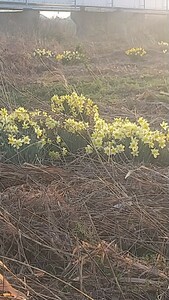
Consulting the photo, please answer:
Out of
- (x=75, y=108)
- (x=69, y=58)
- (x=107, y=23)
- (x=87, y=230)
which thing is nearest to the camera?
(x=87, y=230)

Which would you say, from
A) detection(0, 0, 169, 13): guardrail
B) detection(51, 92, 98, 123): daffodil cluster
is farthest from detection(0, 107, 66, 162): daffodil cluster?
detection(0, 0, 169, 13): guardrail

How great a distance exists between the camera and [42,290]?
2.53 metres

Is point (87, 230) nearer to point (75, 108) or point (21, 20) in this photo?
point (75, 108)

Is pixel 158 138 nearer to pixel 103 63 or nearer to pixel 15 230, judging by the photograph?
pixel 15 230

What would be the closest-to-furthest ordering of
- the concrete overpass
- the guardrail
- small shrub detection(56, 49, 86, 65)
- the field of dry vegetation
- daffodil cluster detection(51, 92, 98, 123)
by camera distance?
the field of dry vegetation < daffodil cluster detection(51, 92, 98, 123) < small shrub detection(56, 49, 86, 65) < the guardrail < the concrete overpass

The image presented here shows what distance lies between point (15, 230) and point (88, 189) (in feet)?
2.48

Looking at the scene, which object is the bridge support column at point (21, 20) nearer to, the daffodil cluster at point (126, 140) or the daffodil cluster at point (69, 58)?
the daffodil cluster at point (69, 58)

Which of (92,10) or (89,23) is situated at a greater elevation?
(92,10)

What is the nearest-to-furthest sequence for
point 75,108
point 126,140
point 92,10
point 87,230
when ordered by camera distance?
point 87,230
point 126,140
point 75,108
point 92,10

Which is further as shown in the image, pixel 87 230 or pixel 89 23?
pixel 89 23

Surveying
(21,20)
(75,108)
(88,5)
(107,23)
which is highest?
(75,108)

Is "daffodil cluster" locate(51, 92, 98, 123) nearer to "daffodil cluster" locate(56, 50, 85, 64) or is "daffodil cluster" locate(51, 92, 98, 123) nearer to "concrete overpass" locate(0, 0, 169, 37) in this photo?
"daffodil cluster" locate(56, 50, 85, 64)

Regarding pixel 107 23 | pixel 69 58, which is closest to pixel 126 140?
pixel 69 58

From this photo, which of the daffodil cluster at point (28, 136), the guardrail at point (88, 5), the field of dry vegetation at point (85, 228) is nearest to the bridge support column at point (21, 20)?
the guardrail at point (88, 5)
